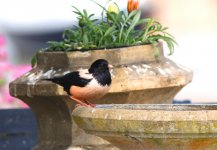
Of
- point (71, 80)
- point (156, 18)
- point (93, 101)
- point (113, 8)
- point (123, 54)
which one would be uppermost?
point (113, 8)

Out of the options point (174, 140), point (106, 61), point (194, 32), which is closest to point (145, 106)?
point (174, 140)

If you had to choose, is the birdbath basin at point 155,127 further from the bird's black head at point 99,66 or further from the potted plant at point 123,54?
the potted plant at point 123,54

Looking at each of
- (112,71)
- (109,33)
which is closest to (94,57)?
(112,71)

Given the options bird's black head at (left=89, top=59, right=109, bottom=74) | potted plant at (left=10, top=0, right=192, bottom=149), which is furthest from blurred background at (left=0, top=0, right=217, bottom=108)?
bird's black head at (left=89, top=59, right=109, bottom=74)

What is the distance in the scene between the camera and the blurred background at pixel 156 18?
1641 cm

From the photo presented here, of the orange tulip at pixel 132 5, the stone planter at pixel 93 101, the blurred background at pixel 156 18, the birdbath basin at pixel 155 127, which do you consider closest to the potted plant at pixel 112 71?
the stone planter at pixel 93 101

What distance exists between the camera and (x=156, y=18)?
19.1 meters

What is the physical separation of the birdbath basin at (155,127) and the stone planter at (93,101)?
4.42 feet

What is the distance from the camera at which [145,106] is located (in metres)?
4.53

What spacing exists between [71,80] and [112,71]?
296 mm

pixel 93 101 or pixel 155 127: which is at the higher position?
pixel 155 127

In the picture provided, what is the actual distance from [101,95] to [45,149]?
0.68m

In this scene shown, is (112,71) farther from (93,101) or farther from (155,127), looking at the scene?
(155,127)

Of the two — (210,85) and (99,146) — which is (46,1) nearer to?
(210,85)
